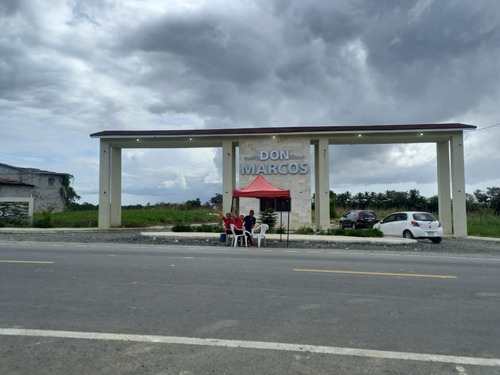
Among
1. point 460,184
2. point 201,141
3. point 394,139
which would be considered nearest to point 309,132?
point 394,139

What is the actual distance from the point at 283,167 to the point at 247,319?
19.1 metres

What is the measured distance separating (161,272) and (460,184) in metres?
18.8

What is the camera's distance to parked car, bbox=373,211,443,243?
17203mm

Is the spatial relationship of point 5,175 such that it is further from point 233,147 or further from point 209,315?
point 209,315

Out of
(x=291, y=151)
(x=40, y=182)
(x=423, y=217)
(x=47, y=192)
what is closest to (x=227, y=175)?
(x=291, y=151)

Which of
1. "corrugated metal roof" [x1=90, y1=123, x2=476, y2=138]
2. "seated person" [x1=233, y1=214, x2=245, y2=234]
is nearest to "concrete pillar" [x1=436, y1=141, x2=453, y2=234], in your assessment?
"corrugated metal roof" [x1=90, y1=123, x2=476, y2=138]

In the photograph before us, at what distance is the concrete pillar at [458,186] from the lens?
71.0 ft

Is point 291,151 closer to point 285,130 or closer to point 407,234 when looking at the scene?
point 285,130

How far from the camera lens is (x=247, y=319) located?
525 centimetres

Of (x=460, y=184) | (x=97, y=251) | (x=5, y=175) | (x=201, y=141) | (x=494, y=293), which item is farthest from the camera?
(x=5, y=175)

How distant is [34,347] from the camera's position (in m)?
4.33

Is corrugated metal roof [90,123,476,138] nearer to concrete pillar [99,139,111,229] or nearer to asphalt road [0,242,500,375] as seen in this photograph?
concrete pillar [99,139,111,229]

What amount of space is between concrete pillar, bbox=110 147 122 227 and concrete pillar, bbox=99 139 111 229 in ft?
3.49

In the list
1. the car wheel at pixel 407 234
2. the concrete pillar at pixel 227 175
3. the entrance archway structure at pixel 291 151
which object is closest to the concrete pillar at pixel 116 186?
the entrance archway structure at pixel 291 151
